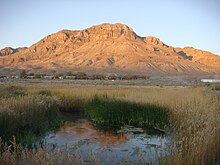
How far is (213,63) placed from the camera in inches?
5212

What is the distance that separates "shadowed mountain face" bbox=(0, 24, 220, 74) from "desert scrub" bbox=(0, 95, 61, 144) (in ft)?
287

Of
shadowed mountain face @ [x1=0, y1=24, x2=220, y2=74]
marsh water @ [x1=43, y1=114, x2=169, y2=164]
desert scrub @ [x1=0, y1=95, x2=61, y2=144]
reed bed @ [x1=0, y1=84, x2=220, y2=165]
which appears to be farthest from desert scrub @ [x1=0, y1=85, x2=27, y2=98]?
shadowed mountain face @ [x1=0, y1=24, x2=220, y2=74]

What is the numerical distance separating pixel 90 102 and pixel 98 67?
89413mm

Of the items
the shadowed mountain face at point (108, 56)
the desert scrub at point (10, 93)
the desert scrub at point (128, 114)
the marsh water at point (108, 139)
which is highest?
the shadowed mountain face at point (108, 56)

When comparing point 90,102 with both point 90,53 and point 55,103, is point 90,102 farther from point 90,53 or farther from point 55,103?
point 90,53

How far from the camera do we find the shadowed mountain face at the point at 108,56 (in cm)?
10631

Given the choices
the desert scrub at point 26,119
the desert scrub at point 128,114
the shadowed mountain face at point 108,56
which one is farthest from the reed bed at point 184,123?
the shadowed mountain face at point 108,56

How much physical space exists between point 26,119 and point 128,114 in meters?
4.99

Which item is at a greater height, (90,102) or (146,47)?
(146,47)

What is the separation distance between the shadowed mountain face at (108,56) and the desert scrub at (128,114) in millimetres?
85959

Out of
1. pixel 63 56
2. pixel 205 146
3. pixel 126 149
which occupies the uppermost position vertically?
pixel 63 56

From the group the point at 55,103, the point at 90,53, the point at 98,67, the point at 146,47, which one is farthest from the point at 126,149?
the point at 146,47

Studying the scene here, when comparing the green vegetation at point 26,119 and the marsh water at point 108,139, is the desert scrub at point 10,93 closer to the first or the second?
the green vegetation at point 26,119

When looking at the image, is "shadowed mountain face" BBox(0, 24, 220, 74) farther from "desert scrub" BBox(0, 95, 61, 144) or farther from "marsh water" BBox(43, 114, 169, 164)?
"marsh water" BBox(43, 114, 169, 164)
